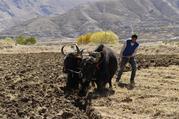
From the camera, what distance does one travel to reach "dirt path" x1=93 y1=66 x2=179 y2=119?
48.3ft

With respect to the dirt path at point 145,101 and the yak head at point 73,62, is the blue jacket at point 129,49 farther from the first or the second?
the yak head at point 73,62

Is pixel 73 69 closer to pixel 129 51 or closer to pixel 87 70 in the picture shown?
pixel 87 70

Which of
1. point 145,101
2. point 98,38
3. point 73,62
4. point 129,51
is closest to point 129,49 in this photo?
point 129,51

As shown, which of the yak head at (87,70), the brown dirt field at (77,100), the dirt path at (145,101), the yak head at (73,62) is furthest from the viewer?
the yak head at (73,62)

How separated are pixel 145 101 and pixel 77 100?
2055 millimetres

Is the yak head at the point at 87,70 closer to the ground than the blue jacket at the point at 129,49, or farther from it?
closer to the ground

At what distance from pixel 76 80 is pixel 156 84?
3.27 metres

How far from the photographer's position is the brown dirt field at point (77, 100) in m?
14.5

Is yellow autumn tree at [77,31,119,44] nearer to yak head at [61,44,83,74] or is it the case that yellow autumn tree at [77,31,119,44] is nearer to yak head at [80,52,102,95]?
yak head at [61,44,83,74]

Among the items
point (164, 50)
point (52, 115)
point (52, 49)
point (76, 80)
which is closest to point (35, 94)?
point (76, 80)

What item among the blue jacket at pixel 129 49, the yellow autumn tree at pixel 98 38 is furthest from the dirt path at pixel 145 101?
the yellow autumn tree at pixel 98 38

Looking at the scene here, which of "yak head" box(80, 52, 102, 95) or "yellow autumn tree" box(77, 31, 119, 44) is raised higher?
"yak head" box(80, 52, 102, 95)

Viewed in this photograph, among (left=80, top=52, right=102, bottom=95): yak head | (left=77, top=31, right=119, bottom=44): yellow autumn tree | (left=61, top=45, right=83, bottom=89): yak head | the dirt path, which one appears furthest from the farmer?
(left=77, top=31, right=119, bottom=44): yellow autumn tree

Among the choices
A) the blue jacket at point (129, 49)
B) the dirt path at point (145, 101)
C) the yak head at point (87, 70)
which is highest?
the blue jacket at point (129, 49)
